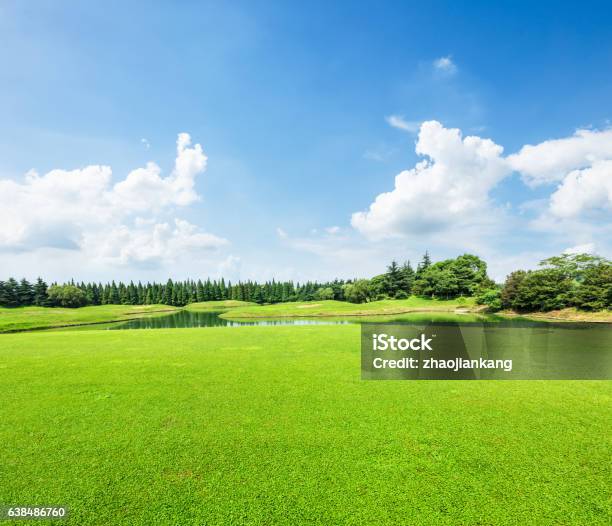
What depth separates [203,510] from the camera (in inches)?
182

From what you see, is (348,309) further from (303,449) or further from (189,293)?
(189,293)

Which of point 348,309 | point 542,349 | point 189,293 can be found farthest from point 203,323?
point 189,293

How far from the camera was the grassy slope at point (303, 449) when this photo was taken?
4648mm

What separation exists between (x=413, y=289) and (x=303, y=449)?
3604 inches

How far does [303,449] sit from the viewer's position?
6.09 meters

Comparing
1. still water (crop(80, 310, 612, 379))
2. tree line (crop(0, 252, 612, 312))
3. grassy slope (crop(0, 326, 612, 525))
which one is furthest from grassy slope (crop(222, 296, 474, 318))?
grassy slope (crop(0, 326, 612, 525))

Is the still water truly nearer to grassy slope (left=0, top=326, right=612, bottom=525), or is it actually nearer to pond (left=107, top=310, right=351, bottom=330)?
grassy slope (left=0, top=326, right=612, bottom=525)

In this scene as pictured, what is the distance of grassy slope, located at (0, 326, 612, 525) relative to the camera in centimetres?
465

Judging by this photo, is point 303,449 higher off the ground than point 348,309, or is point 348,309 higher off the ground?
point 303,449

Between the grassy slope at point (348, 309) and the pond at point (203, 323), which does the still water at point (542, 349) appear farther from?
the grassy slope at point (348, 309)

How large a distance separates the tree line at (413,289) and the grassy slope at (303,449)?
178 feet

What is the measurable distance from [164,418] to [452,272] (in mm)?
89776

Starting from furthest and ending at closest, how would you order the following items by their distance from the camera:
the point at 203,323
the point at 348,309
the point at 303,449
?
the point at 348,309
the point at 203,323
the point at 303,449

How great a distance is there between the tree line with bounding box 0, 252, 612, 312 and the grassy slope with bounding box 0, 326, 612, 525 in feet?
178
